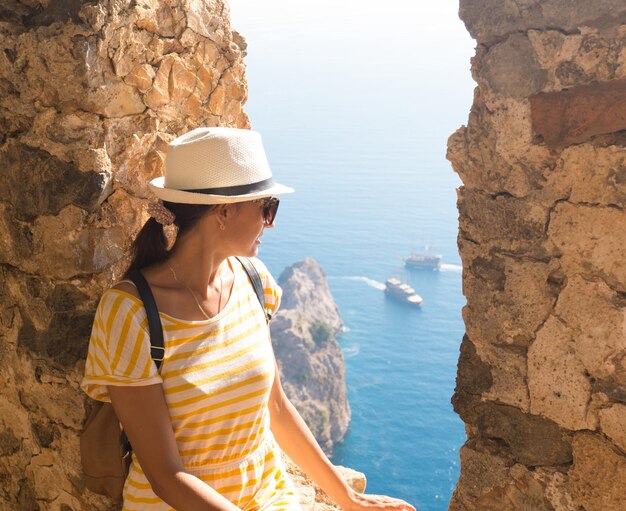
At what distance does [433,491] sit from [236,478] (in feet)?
70.9

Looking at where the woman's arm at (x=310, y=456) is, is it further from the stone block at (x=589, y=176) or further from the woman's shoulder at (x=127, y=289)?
the stone block at (x=589, y=176)

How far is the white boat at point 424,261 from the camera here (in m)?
32.0

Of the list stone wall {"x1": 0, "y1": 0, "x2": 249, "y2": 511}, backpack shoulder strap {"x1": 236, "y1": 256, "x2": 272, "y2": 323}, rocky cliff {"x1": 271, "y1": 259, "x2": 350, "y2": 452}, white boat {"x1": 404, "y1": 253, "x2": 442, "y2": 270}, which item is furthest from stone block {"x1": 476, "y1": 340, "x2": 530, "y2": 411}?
white boat {"x1": 404, "y1": 253, "x2": 442, "y2": 270}

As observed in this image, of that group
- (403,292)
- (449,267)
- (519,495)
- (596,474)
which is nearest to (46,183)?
(519,495)

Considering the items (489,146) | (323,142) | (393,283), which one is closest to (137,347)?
(489,146)

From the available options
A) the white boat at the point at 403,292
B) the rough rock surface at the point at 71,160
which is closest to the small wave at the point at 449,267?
the white boat at the point at 403,292

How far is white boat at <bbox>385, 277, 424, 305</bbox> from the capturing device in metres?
29.7

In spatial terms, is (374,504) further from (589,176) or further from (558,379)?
(589,176)

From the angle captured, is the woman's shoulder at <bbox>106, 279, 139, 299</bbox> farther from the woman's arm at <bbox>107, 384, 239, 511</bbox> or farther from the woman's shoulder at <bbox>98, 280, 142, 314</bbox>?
the woman's arm at <bbox>107, 384, 239, 511</bbox>

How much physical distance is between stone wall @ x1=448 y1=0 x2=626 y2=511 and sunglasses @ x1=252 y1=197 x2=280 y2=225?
1.40 ft

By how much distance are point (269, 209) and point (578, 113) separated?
71cm

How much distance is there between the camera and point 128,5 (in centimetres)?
199

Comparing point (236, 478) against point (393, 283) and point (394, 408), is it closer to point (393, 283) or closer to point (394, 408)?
point (394, 408)

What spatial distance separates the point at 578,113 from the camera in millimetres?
1464
